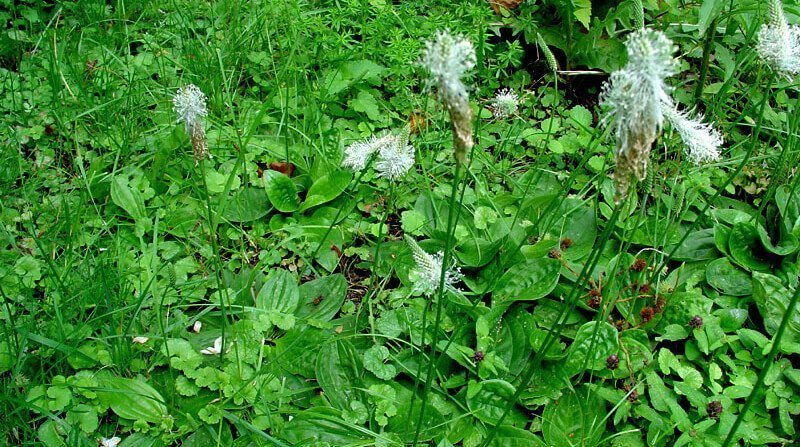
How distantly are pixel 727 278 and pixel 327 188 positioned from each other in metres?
1.50

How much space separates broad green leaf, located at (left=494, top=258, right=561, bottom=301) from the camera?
2.45 metres

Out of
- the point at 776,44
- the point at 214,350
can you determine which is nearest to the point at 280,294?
the point at 214,350

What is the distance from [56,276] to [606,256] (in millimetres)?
1875

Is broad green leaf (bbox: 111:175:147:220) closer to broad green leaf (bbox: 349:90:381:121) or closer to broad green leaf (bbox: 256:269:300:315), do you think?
broad green leaf (bbox: 256:269:300:315)

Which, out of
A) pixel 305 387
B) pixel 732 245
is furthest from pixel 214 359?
pixel 732 245

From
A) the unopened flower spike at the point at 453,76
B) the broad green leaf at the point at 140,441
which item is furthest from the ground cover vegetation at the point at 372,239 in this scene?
the unopened flower spike at the point at 453,76

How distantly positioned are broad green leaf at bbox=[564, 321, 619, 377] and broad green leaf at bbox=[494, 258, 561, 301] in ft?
0.69

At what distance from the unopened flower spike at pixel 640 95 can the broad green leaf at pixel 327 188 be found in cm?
159

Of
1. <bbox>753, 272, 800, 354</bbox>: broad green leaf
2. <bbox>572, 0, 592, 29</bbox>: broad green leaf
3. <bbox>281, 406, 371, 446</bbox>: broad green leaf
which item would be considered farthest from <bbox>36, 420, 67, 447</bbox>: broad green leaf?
<bbox>572, 0, 592, 29</bbox>: broad green leaf

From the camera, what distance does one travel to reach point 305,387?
7.42ft

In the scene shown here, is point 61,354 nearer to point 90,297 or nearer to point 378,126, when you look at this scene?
point 90,297

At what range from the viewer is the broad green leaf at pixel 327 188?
2.74 metres

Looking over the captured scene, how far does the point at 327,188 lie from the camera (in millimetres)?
2764

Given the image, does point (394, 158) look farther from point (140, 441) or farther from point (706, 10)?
point (706, 10)
